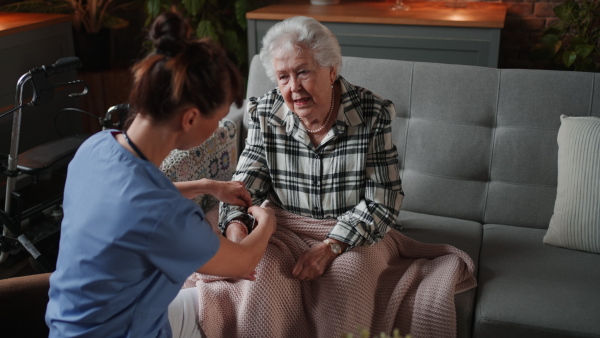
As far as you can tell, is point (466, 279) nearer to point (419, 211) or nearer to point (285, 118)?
point (419, 211)

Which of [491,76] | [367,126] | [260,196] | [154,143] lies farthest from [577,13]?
[154,143]

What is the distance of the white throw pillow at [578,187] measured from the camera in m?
1.97

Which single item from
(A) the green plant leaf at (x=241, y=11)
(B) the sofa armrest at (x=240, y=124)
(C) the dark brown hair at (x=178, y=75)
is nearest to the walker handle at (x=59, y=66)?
(B) the sofa armrest at (x=240, y=124)

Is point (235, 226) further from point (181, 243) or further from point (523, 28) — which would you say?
point (523, 28)

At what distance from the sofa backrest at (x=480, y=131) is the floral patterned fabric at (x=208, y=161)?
51 cm

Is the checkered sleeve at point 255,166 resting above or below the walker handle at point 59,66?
below

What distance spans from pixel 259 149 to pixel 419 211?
0.69 m

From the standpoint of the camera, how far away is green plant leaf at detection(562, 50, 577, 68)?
3109mm

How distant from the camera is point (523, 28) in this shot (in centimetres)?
362

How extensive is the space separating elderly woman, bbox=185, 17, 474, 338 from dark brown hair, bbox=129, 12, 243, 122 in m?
0.61

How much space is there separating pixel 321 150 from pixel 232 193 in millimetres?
325

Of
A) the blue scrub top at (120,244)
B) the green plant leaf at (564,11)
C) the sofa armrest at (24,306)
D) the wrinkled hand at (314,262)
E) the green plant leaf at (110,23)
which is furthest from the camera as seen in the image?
the green plant leaf at (110,23)

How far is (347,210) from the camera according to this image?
6.24 ft

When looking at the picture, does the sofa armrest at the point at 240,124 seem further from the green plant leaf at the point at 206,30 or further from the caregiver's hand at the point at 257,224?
the green plant leaf at the point at 206,30
